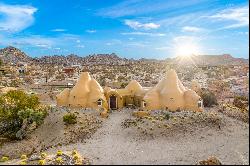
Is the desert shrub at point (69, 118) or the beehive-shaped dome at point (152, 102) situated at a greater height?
the beehive-shaped dome at point (152, 102)

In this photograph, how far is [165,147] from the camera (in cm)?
2531

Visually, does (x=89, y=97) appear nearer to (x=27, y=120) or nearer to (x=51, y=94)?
(x=27, y=120)

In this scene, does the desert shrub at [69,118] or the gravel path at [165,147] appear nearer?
the gravel path at [165,147]

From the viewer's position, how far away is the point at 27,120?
30656 millimetres

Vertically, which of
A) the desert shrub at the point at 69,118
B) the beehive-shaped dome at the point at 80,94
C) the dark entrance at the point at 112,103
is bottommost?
the desert shrub at the point at 69,118

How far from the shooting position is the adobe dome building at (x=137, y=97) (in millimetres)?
33625

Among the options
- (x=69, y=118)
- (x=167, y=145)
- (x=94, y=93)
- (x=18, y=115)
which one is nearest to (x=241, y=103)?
Answer: (x=94, y=93)

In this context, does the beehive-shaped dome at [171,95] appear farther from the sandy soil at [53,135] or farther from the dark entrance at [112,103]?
the sandy soil at [53,135]

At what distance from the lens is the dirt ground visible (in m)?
22.7

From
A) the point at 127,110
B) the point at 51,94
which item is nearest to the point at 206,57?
the point at 51,94

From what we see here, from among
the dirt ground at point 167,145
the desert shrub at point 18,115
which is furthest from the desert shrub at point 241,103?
the desert shrub at point 18,115

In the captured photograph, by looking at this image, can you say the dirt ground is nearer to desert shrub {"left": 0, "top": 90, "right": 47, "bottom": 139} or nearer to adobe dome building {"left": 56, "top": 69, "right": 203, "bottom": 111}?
adobe dome building {"left": 56, "top": 69, "right": 203, "bottom": 111}

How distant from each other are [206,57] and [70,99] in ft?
Answer: 424

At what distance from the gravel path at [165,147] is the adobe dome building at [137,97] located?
4.43 metres
